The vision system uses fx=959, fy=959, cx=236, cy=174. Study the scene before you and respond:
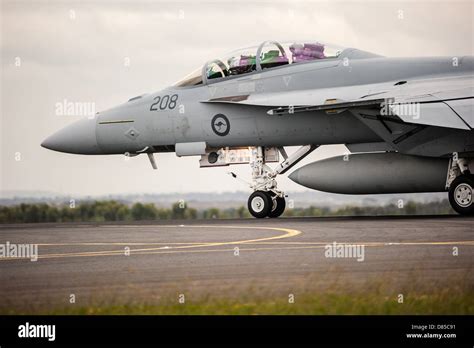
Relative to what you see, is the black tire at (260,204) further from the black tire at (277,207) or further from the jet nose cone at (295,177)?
the jet nose cone at (295,177)

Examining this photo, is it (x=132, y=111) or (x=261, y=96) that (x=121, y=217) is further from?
(x=261, y=96)

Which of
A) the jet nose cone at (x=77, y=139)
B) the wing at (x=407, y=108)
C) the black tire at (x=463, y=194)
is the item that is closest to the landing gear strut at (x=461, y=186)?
the black tire at (x=463, y=194)

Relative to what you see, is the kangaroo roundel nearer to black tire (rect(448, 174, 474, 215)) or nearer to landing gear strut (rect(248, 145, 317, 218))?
landing gear strut (rect(248, 145, 317, 218))

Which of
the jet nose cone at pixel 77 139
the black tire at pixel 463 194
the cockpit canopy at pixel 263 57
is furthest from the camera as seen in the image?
the jet nose cone at pixel 77 139

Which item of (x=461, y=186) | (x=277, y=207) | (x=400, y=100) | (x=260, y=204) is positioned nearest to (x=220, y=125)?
(x=260, y=204)

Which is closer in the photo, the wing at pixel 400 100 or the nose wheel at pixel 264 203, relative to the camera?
the wing at pixel 400 100

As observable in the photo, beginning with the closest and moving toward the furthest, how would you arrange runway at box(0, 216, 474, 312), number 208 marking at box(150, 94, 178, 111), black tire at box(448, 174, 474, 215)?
runway at box(0, 216, 474, 312)
black tire at box(448, 174, 474, 215)
number 208 marking at box(150, 94, 178, 111)

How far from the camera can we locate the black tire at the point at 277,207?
24688 millimetres

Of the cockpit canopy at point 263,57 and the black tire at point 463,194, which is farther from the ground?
the cockpit canopy at point 263,57

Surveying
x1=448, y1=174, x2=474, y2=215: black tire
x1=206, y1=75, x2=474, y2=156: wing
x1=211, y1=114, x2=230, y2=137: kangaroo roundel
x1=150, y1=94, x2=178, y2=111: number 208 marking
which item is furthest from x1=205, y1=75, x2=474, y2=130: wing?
x1=150, y1=94, x2=178, y2=111: number 208 marking

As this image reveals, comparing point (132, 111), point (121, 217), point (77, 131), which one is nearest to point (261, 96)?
point (132, 111)

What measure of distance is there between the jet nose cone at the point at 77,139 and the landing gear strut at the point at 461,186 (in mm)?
9959

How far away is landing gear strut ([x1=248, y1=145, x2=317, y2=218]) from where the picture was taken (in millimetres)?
24297

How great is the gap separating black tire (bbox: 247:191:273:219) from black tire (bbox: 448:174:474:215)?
4934 mm
